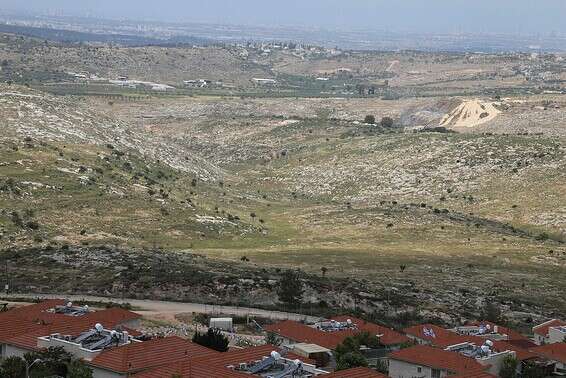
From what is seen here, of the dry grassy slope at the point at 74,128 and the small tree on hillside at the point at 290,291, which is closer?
the small tree on hillside at the point at 290,291

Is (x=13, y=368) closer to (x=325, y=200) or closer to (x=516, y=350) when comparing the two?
(x=516, y=350)

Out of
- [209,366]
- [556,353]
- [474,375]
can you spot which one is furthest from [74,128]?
[474,375]

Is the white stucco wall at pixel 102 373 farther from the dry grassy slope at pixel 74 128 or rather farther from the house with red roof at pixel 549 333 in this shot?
the dry grassy slope at pixel 74 128

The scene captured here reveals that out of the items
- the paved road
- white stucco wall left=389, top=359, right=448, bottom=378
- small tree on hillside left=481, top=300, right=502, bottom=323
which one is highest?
white stucco wall left=389, top=359, right=448, bottom=378

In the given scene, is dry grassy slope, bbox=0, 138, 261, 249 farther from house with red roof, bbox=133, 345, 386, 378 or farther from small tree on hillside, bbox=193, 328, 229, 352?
house with red roof, bbox=133, 345, 386, 378

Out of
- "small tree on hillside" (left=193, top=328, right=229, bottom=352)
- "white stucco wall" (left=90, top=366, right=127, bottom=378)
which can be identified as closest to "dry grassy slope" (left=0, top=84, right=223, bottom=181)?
"small tree on hillside" (left=193, top=328, right=229, bottom=352)

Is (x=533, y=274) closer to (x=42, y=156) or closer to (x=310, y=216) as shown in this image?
(x=310, y=216)

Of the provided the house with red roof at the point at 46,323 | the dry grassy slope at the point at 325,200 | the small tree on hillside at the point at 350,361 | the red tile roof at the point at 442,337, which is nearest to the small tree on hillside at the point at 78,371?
the house with red roof at the point at 46,323
